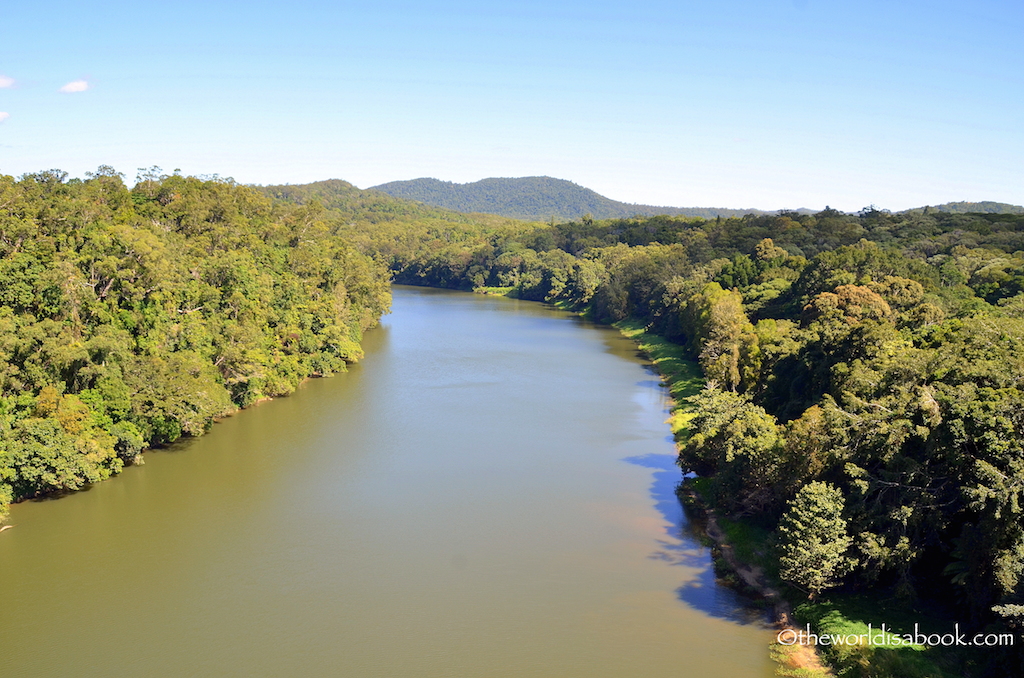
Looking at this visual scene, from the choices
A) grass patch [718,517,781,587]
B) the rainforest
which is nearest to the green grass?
the rainforest

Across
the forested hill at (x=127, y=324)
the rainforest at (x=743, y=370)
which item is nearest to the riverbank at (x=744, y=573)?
the rainforest at (x=743, y=370)

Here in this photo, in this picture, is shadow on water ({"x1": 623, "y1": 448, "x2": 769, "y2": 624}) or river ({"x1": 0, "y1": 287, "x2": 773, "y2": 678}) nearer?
river ({"x1": 0, "y1": 287, "x2": 773, "y2": 678})

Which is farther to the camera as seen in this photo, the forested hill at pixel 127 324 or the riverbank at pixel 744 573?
the forested hill at pixel 127 324

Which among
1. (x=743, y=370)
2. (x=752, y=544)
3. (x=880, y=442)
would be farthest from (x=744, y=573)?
(x=743, y=370)

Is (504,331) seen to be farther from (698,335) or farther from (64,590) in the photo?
(64,590)

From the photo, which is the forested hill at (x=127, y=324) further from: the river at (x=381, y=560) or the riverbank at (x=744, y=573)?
the riverbank at (x=744, y=573)

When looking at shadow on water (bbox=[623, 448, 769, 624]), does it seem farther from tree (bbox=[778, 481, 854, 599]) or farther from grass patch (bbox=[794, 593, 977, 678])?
tree (bbox=[778, 481, 854, 599])
